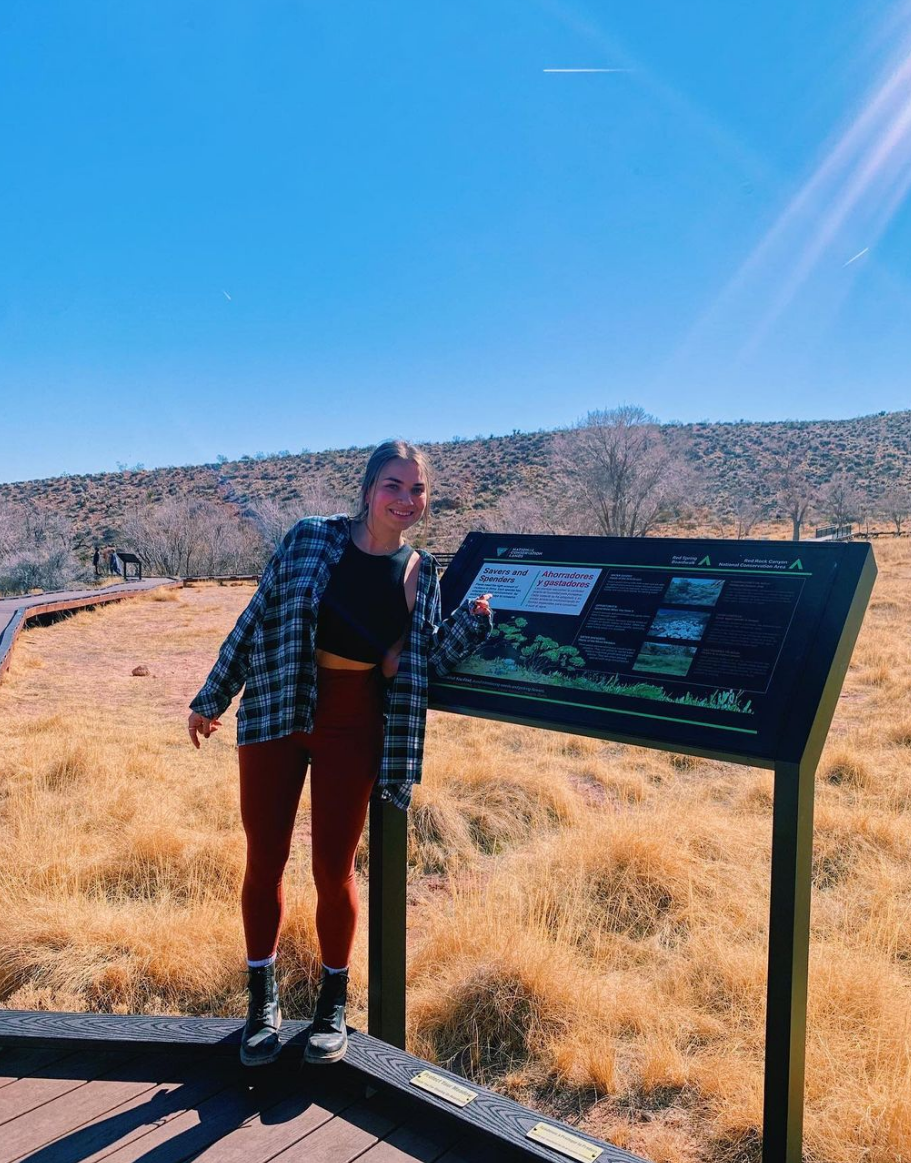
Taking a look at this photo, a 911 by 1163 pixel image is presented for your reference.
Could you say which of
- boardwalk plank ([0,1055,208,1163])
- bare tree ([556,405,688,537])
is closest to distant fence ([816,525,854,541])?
bare tree ([556,405,688,537])

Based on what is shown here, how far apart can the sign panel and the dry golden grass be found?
1.39 m

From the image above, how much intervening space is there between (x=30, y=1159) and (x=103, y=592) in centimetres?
2136

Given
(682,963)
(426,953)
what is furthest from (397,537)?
(682,963)

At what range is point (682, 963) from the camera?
11.3ft

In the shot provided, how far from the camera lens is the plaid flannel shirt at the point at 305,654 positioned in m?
2.31

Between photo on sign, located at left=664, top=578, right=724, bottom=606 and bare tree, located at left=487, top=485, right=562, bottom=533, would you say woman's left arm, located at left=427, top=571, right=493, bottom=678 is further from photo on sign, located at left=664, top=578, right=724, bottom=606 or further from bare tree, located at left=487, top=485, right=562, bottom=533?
bare tree, located at left=487, top=485, right=562, bottom=533

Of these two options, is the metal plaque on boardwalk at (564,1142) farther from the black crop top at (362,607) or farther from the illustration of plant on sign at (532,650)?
the black crop top at (362,607)

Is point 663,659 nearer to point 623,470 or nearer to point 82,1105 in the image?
point 82,1105

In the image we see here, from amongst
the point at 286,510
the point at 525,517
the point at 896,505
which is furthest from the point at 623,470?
the point at 286,510

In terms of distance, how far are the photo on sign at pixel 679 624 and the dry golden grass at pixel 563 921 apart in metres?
1.55

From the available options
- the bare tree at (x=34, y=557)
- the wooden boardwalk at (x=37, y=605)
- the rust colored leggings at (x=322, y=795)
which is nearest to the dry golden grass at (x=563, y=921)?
the rust colored leggings at (x=322, y=795)

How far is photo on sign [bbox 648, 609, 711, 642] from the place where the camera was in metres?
2.24

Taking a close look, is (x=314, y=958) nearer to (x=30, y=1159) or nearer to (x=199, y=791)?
(x=30, y=1159)

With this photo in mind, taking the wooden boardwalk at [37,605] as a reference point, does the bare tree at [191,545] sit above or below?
above
